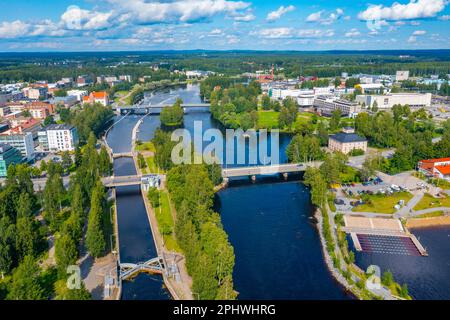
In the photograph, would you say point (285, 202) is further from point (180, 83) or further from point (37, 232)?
point (180, 83)

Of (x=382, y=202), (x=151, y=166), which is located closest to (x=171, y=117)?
(x=151, y=166)

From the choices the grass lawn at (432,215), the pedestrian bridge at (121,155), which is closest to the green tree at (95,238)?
the grass lawn at (432,215)

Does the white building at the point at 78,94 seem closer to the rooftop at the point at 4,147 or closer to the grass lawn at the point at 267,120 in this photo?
the grass lawn at the point at 267,120

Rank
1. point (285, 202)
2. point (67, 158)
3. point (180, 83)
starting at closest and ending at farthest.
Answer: point (285, 202) < point (67, 158) < point (180, 83)

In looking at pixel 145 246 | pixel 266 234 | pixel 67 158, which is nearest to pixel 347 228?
pixel 266 234

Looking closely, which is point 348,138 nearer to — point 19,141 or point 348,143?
point 348,143
